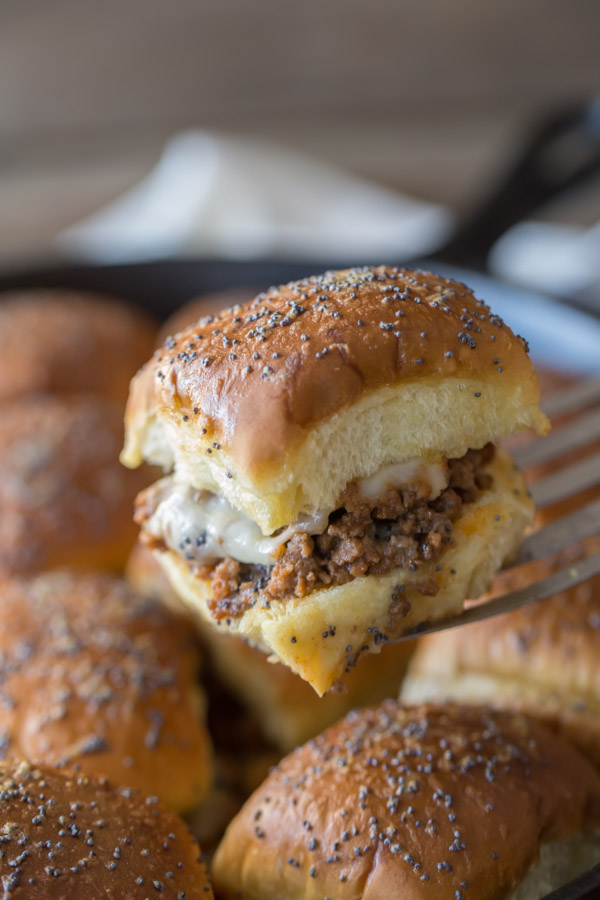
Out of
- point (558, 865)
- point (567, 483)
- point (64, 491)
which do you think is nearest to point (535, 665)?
point (567, 483)

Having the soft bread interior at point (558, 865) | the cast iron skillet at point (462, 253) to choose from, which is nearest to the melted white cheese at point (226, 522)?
the soft bread interior at point (558, 865)

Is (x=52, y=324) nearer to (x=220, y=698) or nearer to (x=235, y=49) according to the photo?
(x=220, y=698)

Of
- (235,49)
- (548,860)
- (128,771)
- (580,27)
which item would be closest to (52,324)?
(128,771)

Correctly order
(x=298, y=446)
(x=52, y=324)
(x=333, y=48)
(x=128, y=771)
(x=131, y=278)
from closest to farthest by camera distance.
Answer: (x=298, y=446), (x=128, y=771), (x=52, y=324), (x=131, y=278), (x=333, y=48)

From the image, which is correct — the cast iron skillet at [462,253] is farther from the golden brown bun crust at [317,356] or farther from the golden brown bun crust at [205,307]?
the golden brown bun crust at [317,356]

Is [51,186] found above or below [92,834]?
below

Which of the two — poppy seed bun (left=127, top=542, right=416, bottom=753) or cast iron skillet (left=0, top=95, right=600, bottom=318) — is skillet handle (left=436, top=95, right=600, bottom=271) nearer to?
cast iron skillet (left=0, top=95, right=600, bottom=318)
